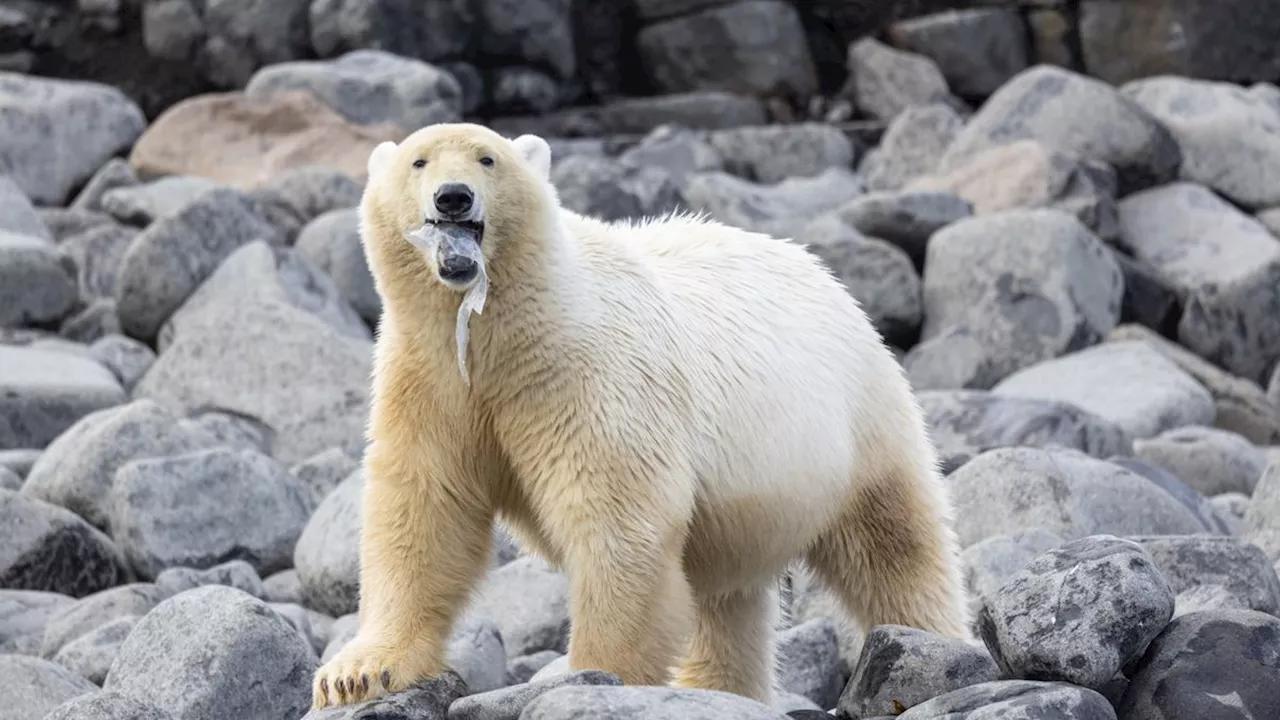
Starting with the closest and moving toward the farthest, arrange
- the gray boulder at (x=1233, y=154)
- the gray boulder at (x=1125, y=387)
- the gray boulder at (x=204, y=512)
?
the gray boulder at (x=204, y=512)
the gray boulder at (x=1125, y=387)
the gray boulder at (x=1233, y=154)

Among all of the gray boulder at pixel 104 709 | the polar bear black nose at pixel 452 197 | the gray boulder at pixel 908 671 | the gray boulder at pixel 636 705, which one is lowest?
the gray boulder at pixel 908 671

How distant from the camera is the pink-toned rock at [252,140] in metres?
15.8

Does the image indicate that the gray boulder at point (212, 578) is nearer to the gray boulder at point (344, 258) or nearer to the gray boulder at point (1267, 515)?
the gray boulder at point (1267, 515)

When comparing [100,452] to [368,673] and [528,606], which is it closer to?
[528,606]

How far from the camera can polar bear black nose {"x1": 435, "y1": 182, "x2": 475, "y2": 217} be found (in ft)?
14.0

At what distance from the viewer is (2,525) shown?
277 inches

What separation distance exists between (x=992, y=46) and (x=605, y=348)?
17.3m

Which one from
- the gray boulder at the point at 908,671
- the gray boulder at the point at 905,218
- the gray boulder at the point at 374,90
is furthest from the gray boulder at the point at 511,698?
the gray boulder at the point at 374,90

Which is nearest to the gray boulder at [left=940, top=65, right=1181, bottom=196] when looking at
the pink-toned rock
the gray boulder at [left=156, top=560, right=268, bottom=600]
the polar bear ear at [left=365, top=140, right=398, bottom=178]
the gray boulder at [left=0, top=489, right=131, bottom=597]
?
the pink-toned rock

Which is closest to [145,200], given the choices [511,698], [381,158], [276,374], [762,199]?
[276,374]

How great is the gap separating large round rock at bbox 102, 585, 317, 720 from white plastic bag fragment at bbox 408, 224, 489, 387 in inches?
47.5

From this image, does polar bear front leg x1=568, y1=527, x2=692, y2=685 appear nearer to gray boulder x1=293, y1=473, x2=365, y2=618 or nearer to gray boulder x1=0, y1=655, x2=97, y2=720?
gray boulder x1=0, y1=655, x2=97, y2=720

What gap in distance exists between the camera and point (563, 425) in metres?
4.46

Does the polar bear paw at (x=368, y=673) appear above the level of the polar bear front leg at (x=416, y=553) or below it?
below
